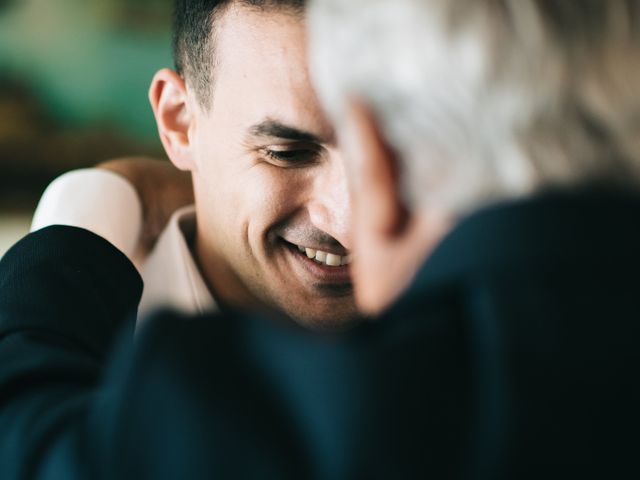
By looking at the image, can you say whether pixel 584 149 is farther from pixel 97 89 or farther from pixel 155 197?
pixel 97 89

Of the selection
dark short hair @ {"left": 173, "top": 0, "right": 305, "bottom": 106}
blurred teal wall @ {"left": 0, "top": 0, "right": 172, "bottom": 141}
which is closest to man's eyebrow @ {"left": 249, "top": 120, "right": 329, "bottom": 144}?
dark short hair @ {"left": 173, "top": 0, "right": 305, "bottom": 106}

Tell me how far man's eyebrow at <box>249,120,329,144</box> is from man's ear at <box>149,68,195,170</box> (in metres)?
0.22

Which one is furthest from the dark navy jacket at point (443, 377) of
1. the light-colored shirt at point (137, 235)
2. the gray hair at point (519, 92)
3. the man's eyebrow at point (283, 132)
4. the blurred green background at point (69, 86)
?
the blurred green background at point (69, 86)

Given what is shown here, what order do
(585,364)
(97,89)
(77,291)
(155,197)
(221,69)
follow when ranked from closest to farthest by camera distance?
(585,364) → (77,291) → (221,69) → (155,197) → (97,89)

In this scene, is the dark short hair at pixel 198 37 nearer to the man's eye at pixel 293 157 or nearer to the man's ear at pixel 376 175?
the man's eye at pixel 293 157

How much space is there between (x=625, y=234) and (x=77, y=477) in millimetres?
402

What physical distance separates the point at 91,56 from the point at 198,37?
1292mm

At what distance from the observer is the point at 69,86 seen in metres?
2.47

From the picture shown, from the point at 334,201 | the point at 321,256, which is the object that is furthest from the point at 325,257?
the point at 334,201

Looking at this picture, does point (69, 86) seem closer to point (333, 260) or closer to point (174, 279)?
point (174, 279)

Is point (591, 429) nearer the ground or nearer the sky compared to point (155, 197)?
nearer the ground

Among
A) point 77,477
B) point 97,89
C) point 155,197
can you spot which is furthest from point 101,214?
point 97,89

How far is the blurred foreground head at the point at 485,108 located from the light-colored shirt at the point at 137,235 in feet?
2.42

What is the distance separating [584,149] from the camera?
56cm
